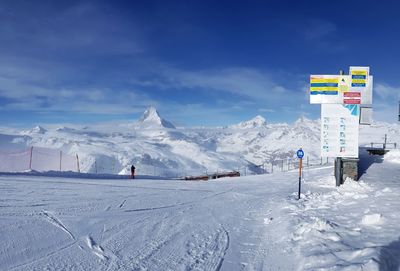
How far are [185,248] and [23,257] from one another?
3660 millimetres

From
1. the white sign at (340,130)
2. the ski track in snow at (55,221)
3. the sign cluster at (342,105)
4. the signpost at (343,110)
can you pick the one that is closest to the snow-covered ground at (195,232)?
the ski track in snow at (55,221)

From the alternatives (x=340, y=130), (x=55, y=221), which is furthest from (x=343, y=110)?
(x=55, y=221)

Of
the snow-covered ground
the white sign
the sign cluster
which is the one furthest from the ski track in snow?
the white sign

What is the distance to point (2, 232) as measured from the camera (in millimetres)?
8781

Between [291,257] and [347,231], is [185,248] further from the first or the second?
[347,231]

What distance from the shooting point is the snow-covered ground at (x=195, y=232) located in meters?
7.16

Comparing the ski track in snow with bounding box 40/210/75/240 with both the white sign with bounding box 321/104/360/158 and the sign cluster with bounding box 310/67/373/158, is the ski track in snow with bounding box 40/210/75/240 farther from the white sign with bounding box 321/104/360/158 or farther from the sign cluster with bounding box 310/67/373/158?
the white sign with bounding box 321/104/360/158

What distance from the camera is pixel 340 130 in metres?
18.7

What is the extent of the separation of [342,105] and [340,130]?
4.55 ft

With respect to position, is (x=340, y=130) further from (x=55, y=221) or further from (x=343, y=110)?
(x=55, y=221)

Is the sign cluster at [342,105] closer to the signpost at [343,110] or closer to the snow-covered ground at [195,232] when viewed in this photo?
the signpost at [343,110]

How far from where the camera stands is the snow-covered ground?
716 cm

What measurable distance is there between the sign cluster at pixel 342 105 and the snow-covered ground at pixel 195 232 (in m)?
3.16

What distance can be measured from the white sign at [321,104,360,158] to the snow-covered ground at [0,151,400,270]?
115 inches
